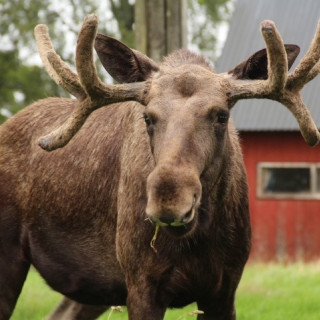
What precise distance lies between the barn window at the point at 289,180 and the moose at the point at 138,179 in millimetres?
14139

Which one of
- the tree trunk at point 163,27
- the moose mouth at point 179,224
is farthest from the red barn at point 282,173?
the moose mouth at point 179,224

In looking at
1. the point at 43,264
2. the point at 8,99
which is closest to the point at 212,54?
the point at 8,99

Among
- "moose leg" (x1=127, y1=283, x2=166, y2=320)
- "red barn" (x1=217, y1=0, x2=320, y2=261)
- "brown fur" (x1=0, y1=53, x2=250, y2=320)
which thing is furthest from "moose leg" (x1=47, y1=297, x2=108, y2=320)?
"red barn" (x1=217, y1=0, x2=320, y2=261)

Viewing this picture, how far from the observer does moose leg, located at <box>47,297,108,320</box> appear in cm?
805

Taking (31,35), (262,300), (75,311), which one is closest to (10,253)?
(75,311)

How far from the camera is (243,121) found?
2145 centimetres

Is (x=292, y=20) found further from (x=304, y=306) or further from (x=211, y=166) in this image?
(x=211, y=166)

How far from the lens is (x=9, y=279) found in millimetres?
7445

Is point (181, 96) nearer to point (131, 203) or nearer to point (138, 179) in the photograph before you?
point (138, 179)

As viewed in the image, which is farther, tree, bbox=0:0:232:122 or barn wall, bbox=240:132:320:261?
tree, bbox=0:0:232:122

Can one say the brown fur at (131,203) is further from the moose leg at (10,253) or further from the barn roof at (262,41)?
the barn roof at (262,41)

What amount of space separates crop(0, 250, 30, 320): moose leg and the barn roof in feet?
46.0

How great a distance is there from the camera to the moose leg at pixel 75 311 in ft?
26.4

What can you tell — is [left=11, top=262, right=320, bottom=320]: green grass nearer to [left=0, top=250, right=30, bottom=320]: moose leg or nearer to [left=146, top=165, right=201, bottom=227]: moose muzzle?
[left=0, top=250, right=30, bottom=320]: moose leg
